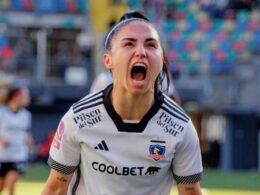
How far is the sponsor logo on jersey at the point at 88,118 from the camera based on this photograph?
4848mm

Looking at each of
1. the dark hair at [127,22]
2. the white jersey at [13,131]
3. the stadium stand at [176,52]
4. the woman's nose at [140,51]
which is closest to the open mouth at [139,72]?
→ the woman's nose at [140,51]

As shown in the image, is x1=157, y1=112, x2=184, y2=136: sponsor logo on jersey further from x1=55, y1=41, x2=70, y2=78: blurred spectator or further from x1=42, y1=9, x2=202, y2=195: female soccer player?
x1=55, y1=41, x2=70, y2=78: blurred spectator

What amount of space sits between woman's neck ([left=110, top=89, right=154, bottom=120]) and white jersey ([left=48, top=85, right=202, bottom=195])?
0.03m

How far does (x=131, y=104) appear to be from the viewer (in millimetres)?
4820

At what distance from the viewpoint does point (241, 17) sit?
29797mm

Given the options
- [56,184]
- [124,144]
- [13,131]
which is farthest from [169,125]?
[13,131]

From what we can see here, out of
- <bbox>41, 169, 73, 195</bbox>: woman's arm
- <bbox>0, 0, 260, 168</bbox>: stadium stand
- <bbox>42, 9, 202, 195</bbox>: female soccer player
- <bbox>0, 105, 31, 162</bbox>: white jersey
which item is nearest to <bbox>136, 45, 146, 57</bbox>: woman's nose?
<bbox>42, 9, 202, 195</bbox>: female soccer player

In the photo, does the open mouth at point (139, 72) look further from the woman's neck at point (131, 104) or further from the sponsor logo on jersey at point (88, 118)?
the sponsor logo on jersey at point (88, 118)

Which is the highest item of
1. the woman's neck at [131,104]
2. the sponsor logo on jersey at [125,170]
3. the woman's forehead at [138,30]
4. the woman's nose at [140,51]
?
the woman's forehead at [138,30]

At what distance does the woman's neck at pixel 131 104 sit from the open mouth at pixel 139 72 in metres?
0.27

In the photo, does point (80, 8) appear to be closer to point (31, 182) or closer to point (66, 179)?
point (31, 182)

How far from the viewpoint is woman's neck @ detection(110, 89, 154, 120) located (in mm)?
4793

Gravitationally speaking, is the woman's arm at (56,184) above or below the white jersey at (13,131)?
above

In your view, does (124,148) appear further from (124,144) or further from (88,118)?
(88,118)
